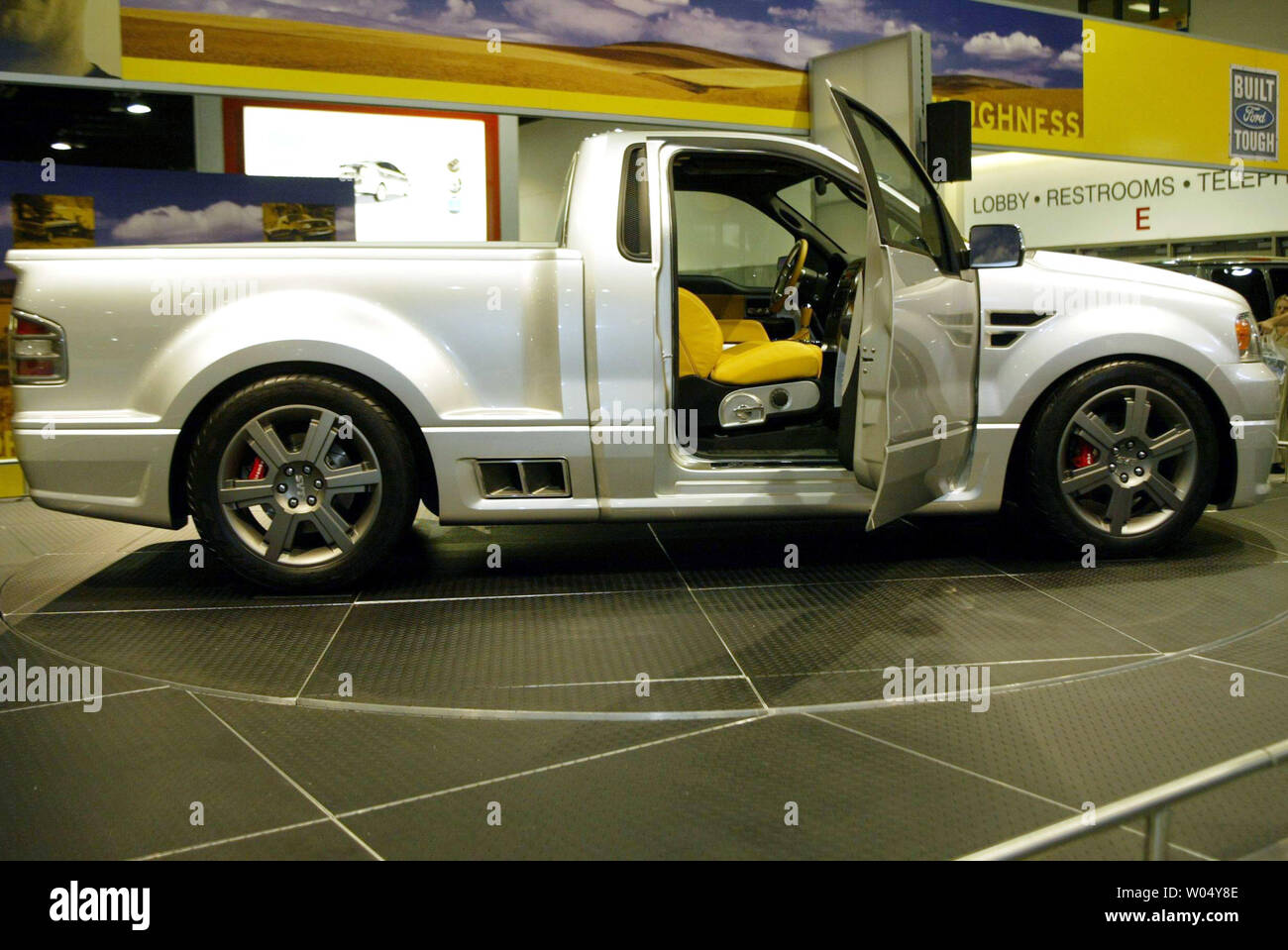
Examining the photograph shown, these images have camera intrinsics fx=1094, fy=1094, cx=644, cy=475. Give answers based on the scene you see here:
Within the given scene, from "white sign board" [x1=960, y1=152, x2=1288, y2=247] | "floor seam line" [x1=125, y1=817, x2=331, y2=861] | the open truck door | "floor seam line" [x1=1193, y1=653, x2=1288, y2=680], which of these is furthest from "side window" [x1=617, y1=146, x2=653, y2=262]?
"white sign board" [x1=960, y1=152, x2=1288, y2=247]

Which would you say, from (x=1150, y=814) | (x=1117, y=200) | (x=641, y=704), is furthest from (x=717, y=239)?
(x=1150, y=814)

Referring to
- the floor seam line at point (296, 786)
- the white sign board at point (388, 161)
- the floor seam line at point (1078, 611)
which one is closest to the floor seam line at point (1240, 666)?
the floor seam line at point (1078, 611)

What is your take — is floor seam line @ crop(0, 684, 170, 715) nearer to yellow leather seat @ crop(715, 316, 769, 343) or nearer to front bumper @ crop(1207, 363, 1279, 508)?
yellow leather seat @ crop(715, 316, 769, 343)

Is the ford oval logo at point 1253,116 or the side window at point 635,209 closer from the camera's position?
the side window at point 635,209

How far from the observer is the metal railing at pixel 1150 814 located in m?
1.76

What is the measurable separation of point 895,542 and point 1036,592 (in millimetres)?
947

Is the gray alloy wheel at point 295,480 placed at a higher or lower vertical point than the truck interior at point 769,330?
lower

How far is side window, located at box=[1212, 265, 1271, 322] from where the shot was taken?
360 inches

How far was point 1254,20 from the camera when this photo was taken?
15523 millimetres

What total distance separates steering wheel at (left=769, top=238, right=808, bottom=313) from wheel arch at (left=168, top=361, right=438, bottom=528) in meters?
2.06

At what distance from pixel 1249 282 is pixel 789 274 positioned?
589 centimetres

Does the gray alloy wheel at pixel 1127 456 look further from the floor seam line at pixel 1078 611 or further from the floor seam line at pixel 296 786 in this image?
the floor seam line at pixel 296 786
